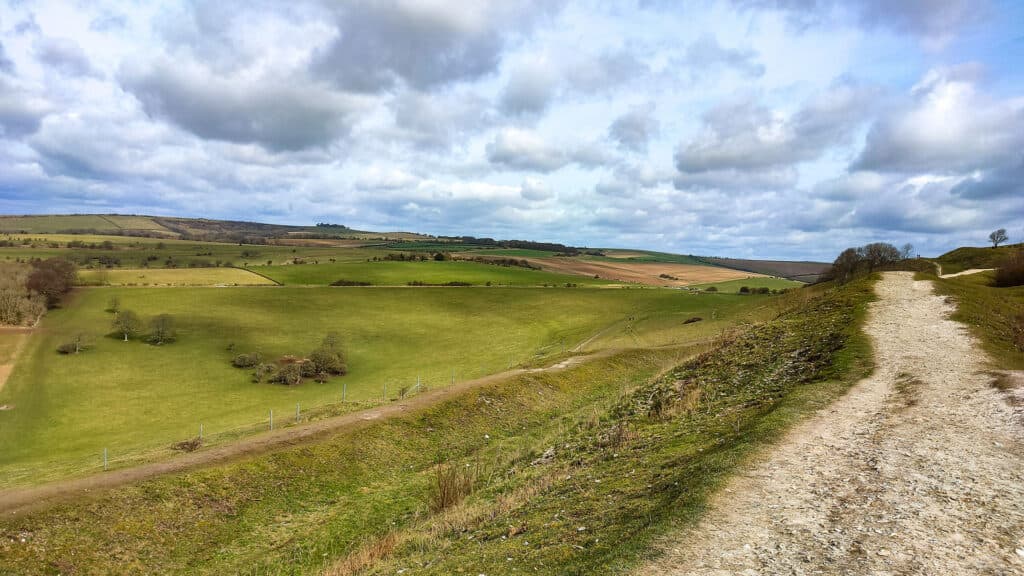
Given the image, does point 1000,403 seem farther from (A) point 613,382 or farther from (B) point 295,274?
(B) point 295,274

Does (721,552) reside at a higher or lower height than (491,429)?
higher

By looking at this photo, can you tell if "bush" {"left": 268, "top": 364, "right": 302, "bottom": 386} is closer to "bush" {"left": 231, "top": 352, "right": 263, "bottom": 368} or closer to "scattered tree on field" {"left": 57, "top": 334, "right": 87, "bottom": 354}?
"bush" {"left": 231, "top": 352, "right": 263, "bottom": 368}

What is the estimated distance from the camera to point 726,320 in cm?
5747

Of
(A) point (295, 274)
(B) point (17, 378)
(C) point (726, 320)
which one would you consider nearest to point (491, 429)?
(C) point (726, 320)

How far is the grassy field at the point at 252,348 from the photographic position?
42.7 m

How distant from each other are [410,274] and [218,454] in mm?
104579

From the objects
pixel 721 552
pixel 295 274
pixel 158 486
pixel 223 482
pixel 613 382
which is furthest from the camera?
pixel 295 274

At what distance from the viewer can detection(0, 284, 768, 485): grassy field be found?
140 ft

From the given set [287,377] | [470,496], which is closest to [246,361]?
[287,377]

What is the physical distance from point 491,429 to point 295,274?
110m

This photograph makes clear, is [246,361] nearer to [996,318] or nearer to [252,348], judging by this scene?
[252,348]

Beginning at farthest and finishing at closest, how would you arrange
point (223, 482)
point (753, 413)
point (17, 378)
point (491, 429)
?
point (17, 378) → point (491, 429) → point (223, 482) → point (753, 413)

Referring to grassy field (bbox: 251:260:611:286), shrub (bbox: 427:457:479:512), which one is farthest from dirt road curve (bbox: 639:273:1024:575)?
grassy field (bbox: 251:260:611:286)

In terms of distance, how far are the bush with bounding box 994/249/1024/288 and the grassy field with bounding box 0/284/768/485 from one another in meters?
26.5
